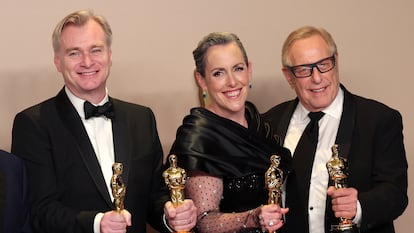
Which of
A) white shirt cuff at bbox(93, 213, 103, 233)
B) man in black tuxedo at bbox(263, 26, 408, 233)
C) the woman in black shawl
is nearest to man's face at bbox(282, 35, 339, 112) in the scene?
man in black tuxedo at bbox(263, 26, 408, 233)

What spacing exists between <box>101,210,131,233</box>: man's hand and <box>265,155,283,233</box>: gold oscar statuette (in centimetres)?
46

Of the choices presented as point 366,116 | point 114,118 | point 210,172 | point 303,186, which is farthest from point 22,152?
point 366,116

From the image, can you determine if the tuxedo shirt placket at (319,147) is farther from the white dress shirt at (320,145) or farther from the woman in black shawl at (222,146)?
the woman in black shawl at (222,146)

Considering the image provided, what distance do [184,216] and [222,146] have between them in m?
0.32

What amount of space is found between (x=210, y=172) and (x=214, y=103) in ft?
0.88

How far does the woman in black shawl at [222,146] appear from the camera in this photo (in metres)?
2.98

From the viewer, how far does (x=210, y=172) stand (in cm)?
298

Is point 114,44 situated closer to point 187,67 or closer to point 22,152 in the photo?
point 187,67

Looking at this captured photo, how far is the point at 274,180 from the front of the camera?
2.86 metres

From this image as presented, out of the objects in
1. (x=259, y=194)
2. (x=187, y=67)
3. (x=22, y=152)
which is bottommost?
(x=259, y=194)

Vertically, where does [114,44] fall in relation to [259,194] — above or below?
above

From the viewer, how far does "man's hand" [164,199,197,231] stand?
2848 millimetres

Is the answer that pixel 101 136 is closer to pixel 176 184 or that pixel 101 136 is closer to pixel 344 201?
pixel 176 184

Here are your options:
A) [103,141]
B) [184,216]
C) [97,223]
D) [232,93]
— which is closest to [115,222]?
[97,223]
